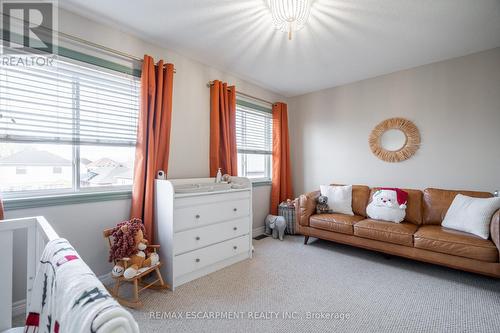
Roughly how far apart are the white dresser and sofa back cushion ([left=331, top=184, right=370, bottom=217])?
1.54m

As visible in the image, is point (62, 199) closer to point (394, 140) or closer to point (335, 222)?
point (335, 222)

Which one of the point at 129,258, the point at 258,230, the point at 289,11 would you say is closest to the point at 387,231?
the point at 258,230

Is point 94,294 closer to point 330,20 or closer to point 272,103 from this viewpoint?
point 330,20

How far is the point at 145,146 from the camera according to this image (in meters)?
2.37

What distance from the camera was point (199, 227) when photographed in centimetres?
242

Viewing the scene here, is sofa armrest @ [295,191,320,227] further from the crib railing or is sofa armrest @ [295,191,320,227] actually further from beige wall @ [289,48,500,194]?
the crib railing

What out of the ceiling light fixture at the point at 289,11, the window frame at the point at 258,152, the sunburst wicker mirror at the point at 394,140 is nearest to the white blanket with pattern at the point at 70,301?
the ceiling light fixture at the point at 289,11

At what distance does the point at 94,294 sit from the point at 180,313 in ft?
5.27

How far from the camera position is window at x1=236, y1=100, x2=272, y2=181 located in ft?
12.3

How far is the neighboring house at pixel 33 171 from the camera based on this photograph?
6.03 ft

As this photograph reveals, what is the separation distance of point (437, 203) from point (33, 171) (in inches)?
163

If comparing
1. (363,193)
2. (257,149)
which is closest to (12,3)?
(257,149)

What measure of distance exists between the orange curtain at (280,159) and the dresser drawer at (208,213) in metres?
1.21

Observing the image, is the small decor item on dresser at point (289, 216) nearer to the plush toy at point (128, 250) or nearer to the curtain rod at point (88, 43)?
the plush toy at point (128, 250)
